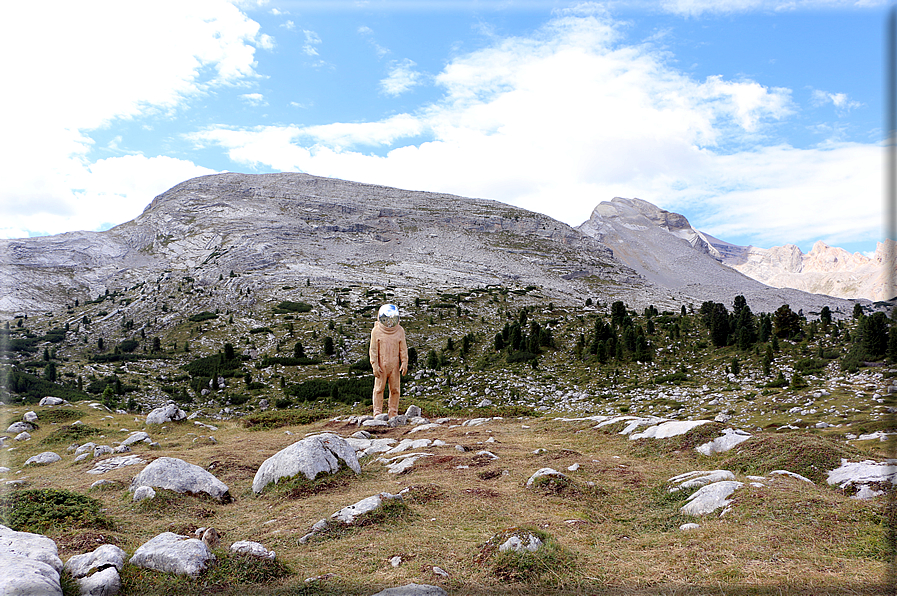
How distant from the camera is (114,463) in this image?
14648 millimetres

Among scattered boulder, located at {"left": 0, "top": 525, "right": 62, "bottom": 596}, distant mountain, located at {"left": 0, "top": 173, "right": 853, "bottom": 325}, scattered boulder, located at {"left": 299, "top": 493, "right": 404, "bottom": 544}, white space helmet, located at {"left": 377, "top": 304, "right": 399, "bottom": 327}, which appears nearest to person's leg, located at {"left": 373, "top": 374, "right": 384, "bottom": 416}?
white space helmet, located at {"left": 377, "top": 304, "right": 399, "bottom": 327}

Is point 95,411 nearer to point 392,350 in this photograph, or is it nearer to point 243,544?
point 392,350

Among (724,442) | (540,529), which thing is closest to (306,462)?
(540,529)

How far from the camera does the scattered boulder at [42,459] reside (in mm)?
15992

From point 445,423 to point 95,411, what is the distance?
64.3ft

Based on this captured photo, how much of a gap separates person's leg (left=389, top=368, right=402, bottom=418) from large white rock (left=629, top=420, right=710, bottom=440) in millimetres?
11568

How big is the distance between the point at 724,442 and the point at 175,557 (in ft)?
42.3

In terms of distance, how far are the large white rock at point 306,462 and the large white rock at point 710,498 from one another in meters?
8.31

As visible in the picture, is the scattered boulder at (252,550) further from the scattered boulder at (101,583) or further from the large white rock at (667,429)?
the large white rock at (667,429)

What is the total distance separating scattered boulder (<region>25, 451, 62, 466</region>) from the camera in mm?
15992

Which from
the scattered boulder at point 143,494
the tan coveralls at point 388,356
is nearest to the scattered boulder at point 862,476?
the scattered boulder at point 143,494

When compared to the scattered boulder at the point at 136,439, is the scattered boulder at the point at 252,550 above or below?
above

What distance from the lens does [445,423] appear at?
2222cm

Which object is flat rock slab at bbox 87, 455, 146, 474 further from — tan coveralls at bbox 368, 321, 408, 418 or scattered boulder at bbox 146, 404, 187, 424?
tan coveralls at bbox 368, 321, 408, 418
